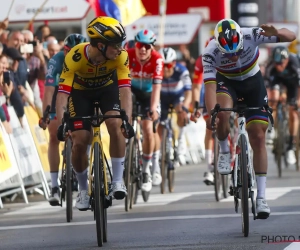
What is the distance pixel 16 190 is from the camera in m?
15.5

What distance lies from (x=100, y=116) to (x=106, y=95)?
67 cm

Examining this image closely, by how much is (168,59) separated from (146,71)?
2.57m

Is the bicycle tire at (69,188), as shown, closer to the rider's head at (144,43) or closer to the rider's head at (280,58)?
the rider's head at (144,43)

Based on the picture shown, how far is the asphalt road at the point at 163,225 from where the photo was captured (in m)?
10.5

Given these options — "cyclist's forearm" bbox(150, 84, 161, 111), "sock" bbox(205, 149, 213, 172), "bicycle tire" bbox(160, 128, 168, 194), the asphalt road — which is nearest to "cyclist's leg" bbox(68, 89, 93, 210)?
the asphalt road

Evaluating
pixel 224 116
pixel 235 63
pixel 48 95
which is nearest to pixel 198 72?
pixel 48 95

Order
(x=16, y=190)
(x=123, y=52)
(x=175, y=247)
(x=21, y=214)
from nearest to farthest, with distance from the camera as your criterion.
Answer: (x=175, y=247) < (x=123, y=52) < (x=21, y=214) < (x=16, y=190)

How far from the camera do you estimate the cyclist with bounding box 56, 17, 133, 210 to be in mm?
10578

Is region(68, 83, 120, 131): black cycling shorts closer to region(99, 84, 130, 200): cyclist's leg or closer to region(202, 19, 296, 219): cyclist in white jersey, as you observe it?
region(99, 84, 130, 200): cyclist's leg

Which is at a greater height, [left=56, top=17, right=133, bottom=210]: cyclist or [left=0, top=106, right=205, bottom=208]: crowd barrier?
[left=56, top=17, right=133, bottom=210]: cyclist

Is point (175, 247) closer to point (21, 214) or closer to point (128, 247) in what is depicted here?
point (128, 247)

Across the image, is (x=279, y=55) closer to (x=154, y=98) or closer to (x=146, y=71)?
(x=146, y=71)

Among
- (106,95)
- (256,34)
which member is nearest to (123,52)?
(106,95)

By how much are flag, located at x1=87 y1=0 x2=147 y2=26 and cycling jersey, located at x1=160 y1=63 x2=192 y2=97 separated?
106 inches
